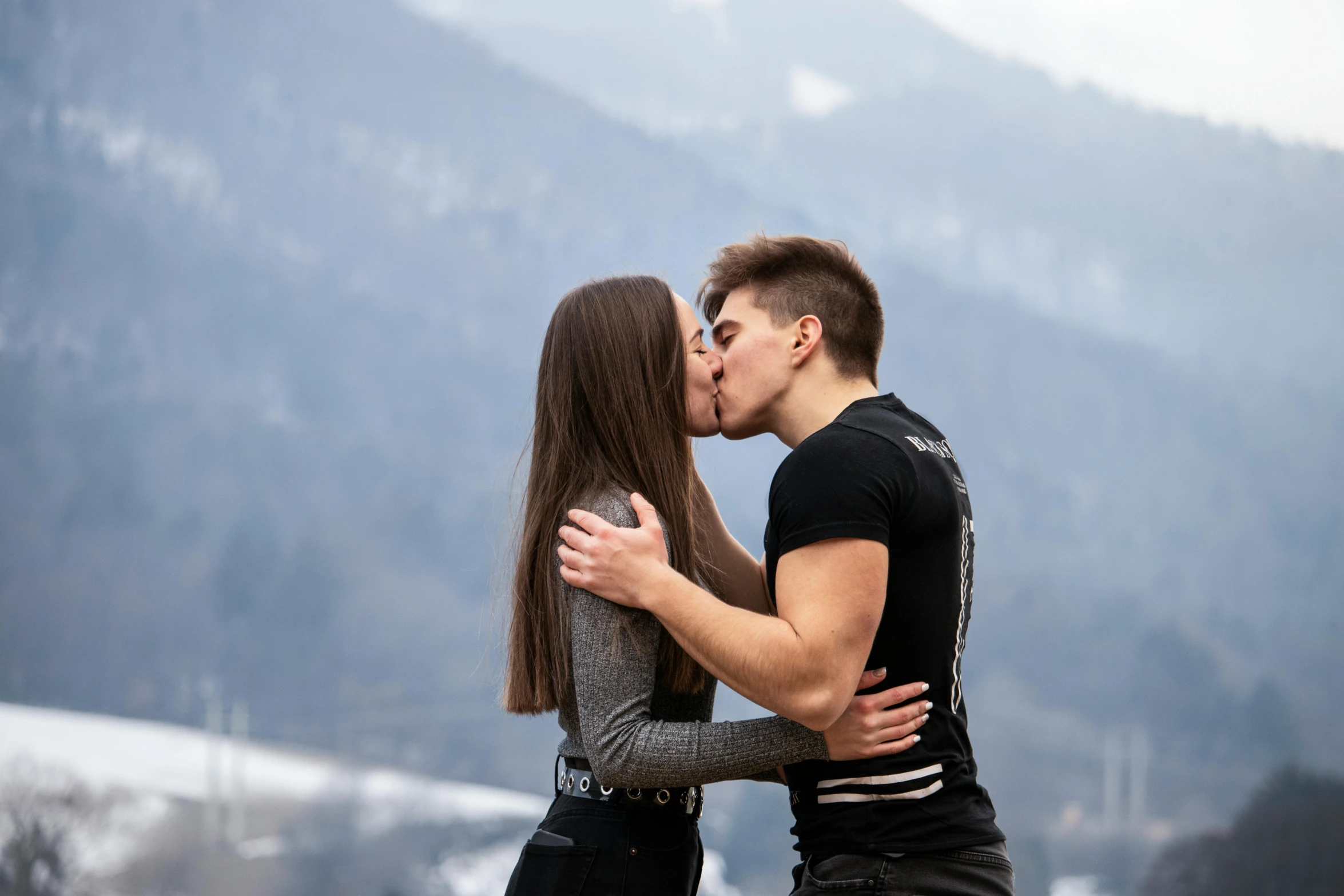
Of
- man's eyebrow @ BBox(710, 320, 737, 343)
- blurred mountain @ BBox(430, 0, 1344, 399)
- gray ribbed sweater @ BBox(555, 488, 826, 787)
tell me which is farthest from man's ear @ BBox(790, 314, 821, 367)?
blurred mountain @ BBox(430, 0, 1344, 399)

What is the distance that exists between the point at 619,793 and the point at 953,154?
14017 mm

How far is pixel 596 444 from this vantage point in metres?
1.69

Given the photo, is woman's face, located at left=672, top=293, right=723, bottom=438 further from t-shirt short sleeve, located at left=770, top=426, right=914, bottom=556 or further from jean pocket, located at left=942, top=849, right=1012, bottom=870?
jean pocket, located at left=942, top=849, right=1012, bottom=870

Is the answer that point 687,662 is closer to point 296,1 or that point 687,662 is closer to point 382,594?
point 382,594

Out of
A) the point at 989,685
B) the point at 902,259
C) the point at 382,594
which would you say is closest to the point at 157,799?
the point at 382,594

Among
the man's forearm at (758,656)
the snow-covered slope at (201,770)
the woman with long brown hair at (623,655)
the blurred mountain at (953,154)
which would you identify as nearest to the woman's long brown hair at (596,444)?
the woman with long brown hair at (623,655)

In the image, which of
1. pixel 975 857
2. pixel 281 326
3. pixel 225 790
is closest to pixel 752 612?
pixel 975 857

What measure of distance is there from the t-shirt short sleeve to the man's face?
12.2 inches

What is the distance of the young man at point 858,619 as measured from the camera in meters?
1.38

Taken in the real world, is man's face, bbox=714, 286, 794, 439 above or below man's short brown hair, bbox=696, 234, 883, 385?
below

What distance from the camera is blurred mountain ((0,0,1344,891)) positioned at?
40.6 feet

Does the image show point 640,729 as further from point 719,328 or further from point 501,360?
point 501,360

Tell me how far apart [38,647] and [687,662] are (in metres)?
12.7

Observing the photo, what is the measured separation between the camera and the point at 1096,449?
13531 mm
